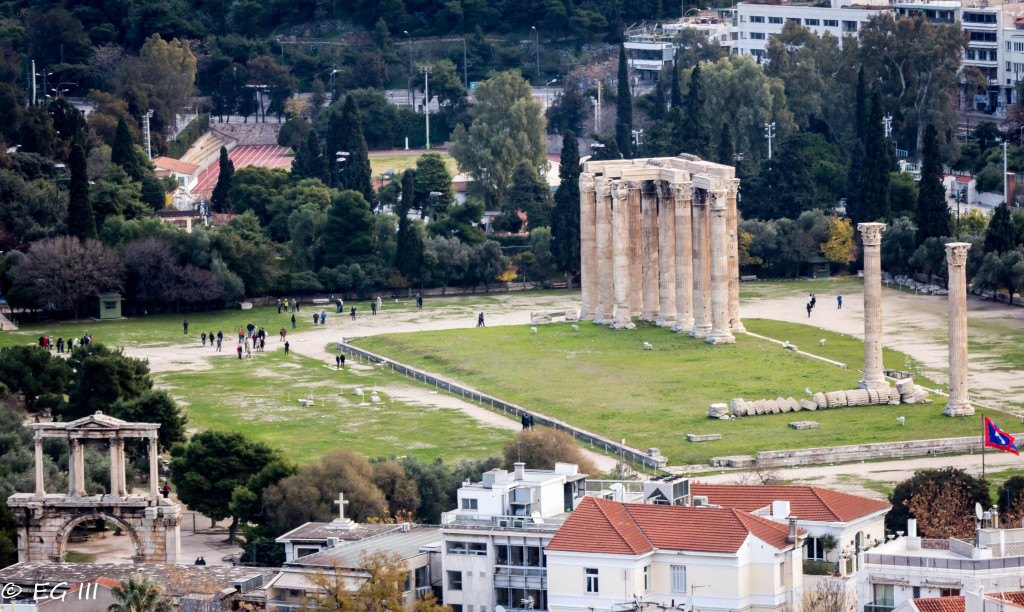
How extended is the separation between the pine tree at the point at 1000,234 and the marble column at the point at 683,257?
20.7 meters

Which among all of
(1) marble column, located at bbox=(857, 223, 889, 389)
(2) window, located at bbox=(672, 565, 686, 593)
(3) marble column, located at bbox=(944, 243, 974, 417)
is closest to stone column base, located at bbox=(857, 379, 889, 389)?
(1) marble column, located at bbox=(857, 223, 889, 389)

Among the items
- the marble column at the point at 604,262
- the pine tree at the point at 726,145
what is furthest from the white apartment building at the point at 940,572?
the pine tree at the point at 726,145

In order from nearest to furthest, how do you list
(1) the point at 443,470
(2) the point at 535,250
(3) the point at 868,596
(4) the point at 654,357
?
1. (3) the point at 868,596
2. (1) the point at 443,470
3. (4) the point at 654,357
4. (2) the point at 535,250

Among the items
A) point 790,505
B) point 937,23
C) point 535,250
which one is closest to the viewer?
point 790,505

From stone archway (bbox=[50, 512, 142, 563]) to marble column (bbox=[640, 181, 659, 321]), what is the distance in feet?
163

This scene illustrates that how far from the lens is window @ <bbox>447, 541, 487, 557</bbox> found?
6700 cm

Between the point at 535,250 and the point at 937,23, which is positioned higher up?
the point at 937,23

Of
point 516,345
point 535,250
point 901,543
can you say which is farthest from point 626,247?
point 901,543

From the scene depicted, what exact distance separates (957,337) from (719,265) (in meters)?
22.2

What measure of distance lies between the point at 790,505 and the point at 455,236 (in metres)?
89.3

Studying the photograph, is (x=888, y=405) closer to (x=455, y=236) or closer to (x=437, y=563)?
(x=437, y=563)

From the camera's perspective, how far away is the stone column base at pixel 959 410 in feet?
326

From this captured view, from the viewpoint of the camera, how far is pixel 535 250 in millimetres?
151625

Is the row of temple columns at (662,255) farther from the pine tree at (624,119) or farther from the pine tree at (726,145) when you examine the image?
the pine tree at (624,119)
